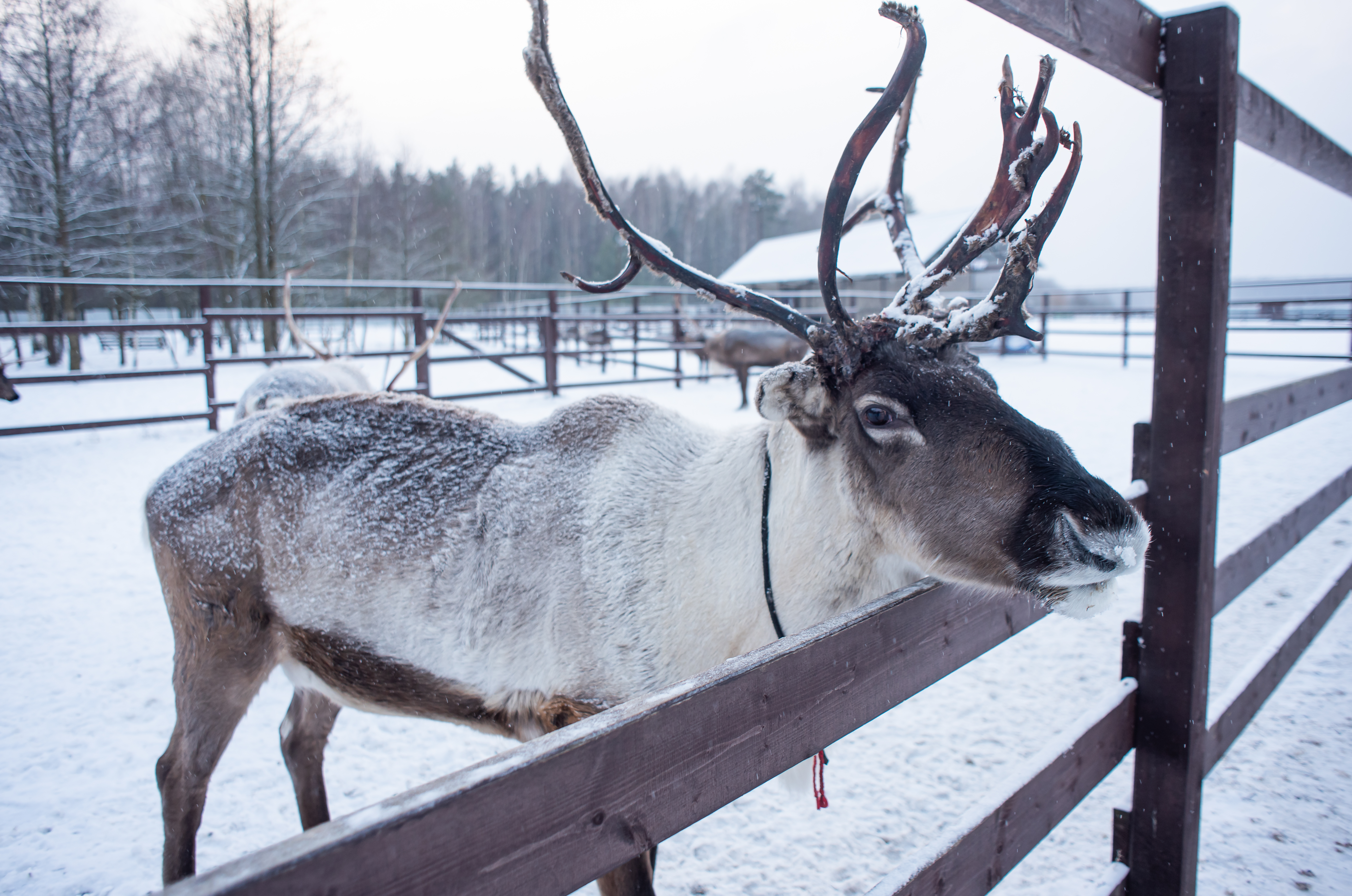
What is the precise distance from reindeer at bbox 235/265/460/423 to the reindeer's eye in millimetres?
4040

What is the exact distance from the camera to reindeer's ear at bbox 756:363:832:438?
1639 millimetres

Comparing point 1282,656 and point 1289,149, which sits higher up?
point 1289,149

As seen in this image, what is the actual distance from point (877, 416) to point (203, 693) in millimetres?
2117

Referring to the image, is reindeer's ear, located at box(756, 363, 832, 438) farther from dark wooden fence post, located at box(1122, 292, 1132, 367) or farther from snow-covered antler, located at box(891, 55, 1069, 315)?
dark wooden fence post, located at box(1122, 292, 1132, 367)

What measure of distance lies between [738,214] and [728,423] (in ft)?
72.7

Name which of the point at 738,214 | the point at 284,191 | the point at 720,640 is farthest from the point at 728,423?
the point at 738,214

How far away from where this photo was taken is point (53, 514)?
5457 mm

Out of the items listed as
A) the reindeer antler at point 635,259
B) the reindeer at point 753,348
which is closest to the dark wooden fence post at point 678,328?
the reindeer at point 753,348

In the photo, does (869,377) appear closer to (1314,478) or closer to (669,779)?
(669,779)

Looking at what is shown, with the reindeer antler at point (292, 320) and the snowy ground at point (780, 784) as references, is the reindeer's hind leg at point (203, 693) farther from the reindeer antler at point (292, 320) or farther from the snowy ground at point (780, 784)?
the reindeer antler at point (292, 320)

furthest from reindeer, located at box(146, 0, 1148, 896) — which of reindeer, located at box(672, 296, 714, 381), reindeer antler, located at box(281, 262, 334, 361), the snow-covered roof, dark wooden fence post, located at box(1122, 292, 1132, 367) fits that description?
the snow-covered roof

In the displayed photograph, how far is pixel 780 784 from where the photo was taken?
2.02 meters

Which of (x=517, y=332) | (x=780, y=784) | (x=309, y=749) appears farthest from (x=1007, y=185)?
(x=517, y=332)

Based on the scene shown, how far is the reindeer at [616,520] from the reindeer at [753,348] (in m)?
9.43
